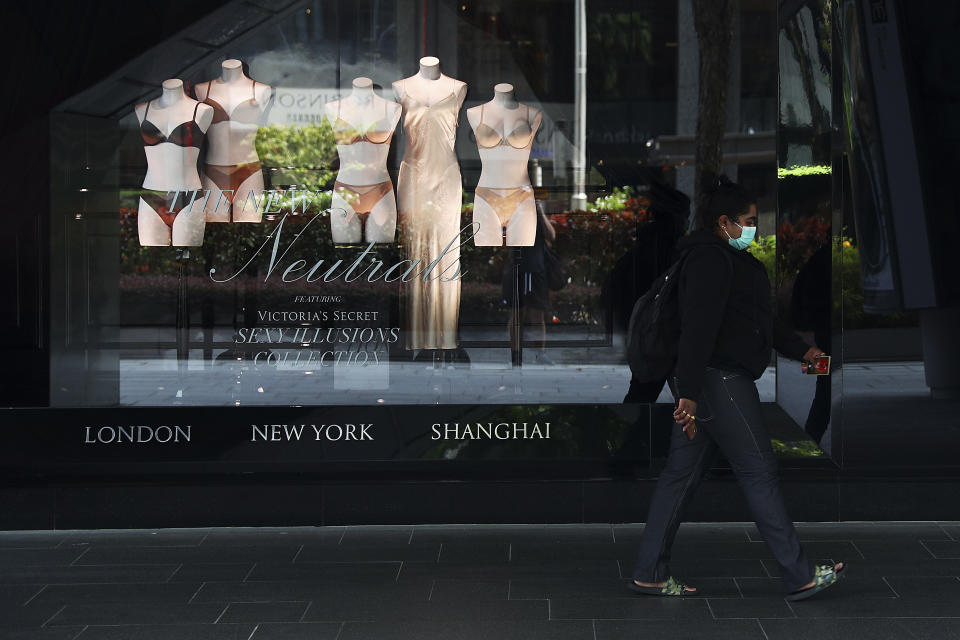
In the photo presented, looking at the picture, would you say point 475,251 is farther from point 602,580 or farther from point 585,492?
point 602,580

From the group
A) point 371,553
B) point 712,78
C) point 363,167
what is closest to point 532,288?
point 363,167

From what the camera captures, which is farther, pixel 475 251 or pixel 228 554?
pixel 475 251

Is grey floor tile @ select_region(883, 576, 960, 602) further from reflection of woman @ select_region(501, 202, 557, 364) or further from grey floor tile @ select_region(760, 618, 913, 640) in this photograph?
reflection of woman @ select_region(501, 202, 557, 364)

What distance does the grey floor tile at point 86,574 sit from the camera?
5.79 m

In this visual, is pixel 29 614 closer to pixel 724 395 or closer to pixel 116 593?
pixel 116 593

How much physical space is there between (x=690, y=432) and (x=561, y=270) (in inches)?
84.5

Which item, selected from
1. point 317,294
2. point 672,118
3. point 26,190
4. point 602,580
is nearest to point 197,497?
point 317,294

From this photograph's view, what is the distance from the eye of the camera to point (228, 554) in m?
6.27

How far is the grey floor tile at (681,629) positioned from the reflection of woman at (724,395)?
0.36 m

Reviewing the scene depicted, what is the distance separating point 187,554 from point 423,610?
1560 millimetres

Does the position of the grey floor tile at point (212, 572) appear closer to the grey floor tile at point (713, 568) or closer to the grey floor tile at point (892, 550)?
the grey floor tile at point (713, 568)

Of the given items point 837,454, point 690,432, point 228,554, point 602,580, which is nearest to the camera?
point 690,432

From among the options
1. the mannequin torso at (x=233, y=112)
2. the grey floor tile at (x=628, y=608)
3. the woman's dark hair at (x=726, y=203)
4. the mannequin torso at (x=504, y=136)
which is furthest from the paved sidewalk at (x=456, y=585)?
the mannequin torso at (x=233, y=112)

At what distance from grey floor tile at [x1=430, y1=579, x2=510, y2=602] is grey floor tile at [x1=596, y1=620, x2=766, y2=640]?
0.60 m
